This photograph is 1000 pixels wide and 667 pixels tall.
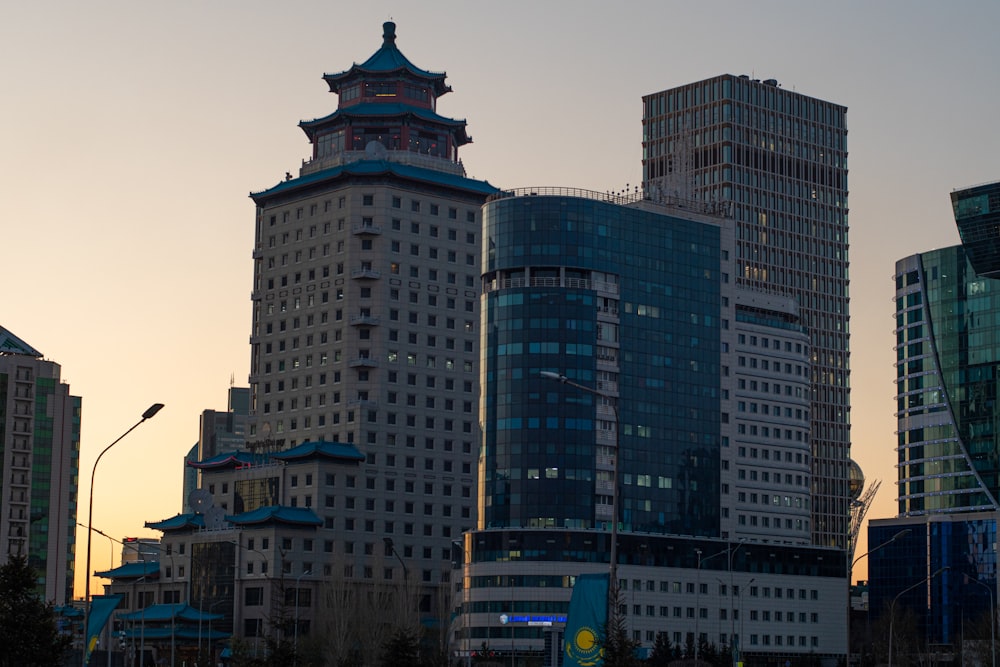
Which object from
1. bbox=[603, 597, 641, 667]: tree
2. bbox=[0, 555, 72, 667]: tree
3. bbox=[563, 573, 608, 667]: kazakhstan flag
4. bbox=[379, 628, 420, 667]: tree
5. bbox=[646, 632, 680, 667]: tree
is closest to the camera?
bbox=[563, 573, 608, 667]: kazakhstan flag

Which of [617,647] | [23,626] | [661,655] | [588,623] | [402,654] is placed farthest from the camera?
[661,655]

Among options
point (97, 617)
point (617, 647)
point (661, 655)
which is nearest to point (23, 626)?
point (97, 617)

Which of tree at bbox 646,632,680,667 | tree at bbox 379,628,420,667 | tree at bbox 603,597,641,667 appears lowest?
tree at bbox 646,632,680,667

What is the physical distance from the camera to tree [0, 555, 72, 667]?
71.9 meters

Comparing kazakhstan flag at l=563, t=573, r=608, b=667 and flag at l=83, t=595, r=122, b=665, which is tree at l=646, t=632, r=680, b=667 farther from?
kazakhstan flag at l=563, t=573, r=608, b=667

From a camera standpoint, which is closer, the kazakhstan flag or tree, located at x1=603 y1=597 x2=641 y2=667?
the kazakhstan flag

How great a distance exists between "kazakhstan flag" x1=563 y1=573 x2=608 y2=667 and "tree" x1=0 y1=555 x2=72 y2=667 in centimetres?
2594

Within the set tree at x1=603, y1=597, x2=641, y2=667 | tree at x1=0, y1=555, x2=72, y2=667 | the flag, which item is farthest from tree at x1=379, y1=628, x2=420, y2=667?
tree at x1=603, y1=597, x2=641, y2=667

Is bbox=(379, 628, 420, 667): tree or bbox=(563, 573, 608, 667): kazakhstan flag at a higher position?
bbox=(563, 573, 608, 667): kazakhstan flag

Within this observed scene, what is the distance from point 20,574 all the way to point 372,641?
10722cm

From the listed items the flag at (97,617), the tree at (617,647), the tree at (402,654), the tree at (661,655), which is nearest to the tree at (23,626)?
the flag at (97,617)

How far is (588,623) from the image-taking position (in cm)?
A: 5866

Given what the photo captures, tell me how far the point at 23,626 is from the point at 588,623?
2762 centimetres

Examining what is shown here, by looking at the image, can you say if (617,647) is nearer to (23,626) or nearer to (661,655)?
(23,626)
